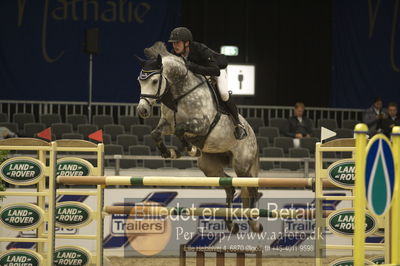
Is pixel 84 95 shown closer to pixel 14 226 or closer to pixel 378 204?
pixel 14 226

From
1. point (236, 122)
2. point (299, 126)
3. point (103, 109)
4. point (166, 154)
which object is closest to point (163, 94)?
point (166, 154)

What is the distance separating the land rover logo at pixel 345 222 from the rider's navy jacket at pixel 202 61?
4.84ft

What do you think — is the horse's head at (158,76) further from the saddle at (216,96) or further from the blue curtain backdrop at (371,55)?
the blue curtain backdrop at (371,55)

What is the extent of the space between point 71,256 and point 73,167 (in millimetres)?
736

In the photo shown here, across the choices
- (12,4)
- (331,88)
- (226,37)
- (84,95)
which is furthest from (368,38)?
(12,4)

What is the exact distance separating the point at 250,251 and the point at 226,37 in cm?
928

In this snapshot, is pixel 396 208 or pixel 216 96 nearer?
pixel 396 208

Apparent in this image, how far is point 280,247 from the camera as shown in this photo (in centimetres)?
850

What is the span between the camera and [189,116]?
5.33m

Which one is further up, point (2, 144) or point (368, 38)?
point (368, 38)

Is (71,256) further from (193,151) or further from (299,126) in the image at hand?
(299,126)

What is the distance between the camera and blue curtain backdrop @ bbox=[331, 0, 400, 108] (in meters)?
12.9

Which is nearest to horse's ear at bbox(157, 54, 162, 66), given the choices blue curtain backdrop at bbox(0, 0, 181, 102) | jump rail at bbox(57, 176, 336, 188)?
jump rail at bbox(57, 176, 336, 188)

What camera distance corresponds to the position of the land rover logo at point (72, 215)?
213 inches
